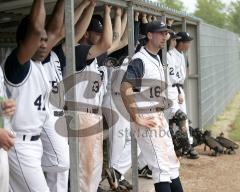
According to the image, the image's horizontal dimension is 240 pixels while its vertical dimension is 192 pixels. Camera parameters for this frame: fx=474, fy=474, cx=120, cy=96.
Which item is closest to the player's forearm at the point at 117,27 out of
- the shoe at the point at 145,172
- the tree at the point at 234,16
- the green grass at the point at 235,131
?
the shoe at the point at 145,172

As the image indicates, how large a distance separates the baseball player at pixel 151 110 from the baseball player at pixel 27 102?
1275mm

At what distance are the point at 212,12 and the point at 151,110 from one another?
5759cm

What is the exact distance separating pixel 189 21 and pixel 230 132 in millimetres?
3059

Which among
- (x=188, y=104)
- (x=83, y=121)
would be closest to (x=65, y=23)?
(x=83, y=121)

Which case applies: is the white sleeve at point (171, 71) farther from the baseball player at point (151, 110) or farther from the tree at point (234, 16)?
the tree at point (234, 16)

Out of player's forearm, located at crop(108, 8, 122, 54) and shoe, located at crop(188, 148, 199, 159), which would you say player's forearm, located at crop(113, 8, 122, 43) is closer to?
player's forearm, located at crop(108, 8, 122, 54)

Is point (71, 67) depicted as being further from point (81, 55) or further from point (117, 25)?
point (117, 25)

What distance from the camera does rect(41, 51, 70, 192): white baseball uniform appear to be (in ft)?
11.5

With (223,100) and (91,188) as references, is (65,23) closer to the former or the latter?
(91,188)

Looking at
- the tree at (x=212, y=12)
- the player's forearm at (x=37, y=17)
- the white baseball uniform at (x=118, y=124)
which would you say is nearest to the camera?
the player's forearm at (x=37, y=17)

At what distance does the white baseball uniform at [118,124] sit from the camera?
17.7 feet

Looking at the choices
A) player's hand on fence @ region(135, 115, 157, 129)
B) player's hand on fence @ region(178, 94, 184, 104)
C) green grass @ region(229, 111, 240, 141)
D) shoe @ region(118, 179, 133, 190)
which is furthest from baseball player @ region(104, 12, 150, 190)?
green grass @ region(229, 111, 240, 141)

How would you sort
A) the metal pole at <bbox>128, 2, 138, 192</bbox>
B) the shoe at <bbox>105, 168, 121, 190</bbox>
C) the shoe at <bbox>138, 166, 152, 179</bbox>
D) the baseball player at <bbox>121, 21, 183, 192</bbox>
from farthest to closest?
the shoe at <bbox>138, 166, 152, 179</bbox>, the shoe at <bbox>105, 168, 121, 190</bbox>, the metal pole at <bbox>128, 2, 138, 192</bbox>, the baseball player at <bbox>121, 21, 183, 192</bbox>

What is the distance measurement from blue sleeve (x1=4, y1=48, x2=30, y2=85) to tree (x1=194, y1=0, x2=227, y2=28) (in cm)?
5715
